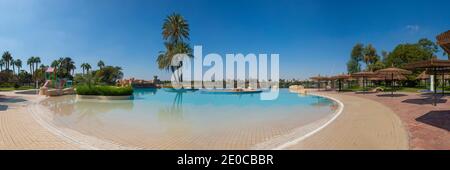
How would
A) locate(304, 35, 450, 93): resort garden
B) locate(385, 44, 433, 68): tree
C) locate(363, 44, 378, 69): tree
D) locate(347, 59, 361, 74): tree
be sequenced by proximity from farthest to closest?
locate(347, 59, 361, 74): tree < locate(363, 44, 378, 69): tree < locate(385, 44, 433, 68): tree < locate(304, 35, 450, 93): resort garden

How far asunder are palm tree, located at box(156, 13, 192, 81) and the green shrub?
20023mm

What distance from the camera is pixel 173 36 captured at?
39.8 metres

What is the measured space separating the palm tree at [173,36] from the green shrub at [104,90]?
65.7 ft

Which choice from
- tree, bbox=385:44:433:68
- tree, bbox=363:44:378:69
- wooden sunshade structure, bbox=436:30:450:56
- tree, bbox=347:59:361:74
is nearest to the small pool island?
wooden sunshade structure, bbox=436:30:450:56

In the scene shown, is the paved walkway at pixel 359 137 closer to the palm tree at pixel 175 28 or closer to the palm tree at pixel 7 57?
the palm tree at pixel 175 28

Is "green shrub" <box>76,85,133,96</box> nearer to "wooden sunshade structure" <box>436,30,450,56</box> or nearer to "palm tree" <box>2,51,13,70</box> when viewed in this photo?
"wooden sunshade structure" <box>436,30,450,56</box>

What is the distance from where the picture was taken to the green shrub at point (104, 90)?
19070 millimetres

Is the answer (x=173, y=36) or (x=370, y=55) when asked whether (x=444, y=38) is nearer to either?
(x=173, y=36)

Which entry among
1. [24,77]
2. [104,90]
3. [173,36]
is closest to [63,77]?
[24,77]

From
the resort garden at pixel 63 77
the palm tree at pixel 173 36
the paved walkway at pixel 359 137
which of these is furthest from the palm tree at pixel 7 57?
the paved walkway at pixel 359 137

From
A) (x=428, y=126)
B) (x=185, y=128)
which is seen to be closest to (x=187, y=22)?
(x=185, y=128)

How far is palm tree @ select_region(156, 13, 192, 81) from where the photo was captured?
1543 inches
